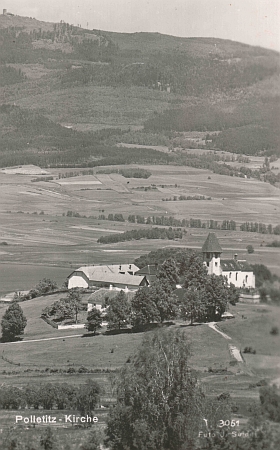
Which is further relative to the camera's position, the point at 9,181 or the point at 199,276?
the point at 9,181

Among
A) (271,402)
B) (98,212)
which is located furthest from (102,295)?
(98,212)

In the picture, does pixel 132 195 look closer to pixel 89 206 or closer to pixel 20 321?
pixel 89 206

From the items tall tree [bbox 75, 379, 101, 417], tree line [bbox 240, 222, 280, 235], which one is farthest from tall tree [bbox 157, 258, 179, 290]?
tall tree [bbox 75, 379, 101, 417]

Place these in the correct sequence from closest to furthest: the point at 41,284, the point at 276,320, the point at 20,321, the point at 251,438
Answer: the point at 276,320 → the point at 251,438 → the point at 20,321 → the point at 41,284

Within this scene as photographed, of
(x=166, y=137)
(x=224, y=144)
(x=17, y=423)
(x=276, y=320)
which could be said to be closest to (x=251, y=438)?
(x=276, y=320)

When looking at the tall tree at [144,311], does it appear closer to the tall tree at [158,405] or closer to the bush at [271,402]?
the tall tree at [158,405]

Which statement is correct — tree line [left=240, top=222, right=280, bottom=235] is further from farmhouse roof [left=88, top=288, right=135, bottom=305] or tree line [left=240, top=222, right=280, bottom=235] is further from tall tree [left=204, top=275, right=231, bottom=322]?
tall tree [left=204, top=275, right=231, bottom=322]
